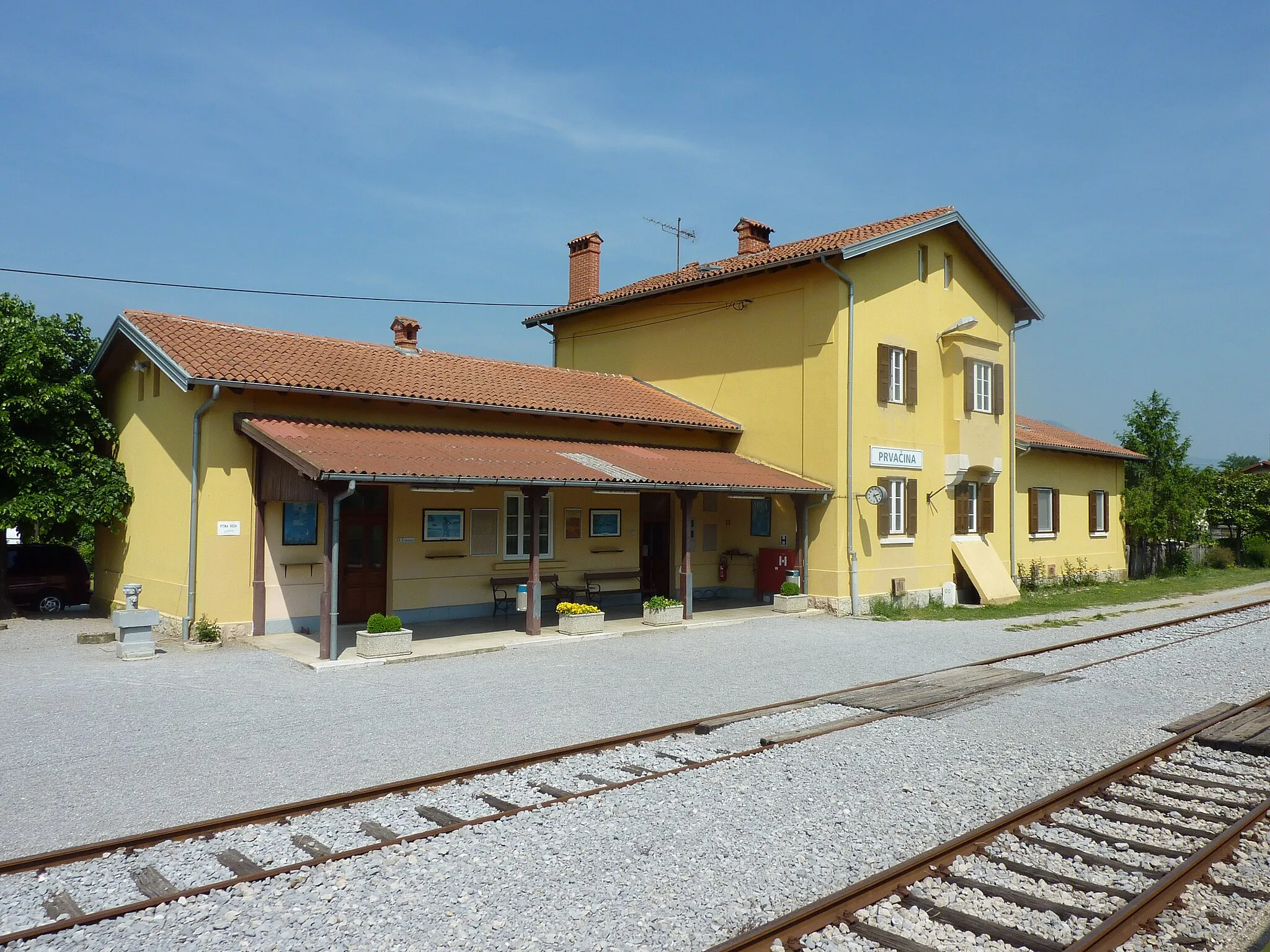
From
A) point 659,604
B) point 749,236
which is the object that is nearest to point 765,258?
point 749,236

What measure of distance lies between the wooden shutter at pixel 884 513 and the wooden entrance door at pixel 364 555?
9565mm

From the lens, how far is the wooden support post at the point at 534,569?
44.9ft

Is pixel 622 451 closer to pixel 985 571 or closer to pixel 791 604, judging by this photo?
pixel 791 604

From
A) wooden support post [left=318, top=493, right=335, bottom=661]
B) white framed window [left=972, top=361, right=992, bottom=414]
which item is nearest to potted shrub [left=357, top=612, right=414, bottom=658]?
wooden support post [left=318, top=493, right=335, bottom=661]

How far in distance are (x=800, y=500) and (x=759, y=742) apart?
10377 mm

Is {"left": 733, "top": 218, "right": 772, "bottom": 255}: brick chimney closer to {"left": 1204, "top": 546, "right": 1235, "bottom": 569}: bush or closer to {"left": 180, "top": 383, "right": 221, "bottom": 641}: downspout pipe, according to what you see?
{"left": 180, "top": 383, "right": 221, "bottom": 641}: downspout pipe

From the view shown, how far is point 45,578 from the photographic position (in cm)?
1770

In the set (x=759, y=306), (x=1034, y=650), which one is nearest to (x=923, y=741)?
(x=1034, y=650)

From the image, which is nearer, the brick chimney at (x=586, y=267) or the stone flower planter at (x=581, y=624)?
the stone flower planter at (x=581, y=624)

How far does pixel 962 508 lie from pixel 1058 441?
641cm

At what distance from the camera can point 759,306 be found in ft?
63.7

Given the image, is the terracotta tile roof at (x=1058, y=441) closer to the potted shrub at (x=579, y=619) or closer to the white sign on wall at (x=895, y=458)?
the white sign on wall at (x=895, y=458)

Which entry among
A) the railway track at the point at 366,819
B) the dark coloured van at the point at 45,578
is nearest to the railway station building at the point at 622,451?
the dark coloured van at the point at 45,578

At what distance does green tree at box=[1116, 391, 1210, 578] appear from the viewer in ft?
91.8
